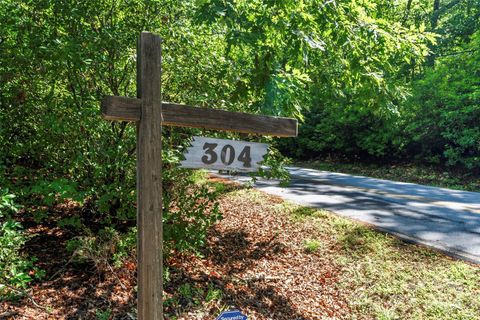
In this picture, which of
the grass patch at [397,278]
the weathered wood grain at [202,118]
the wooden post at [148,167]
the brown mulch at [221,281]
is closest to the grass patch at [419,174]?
the grass patch at [397,278]

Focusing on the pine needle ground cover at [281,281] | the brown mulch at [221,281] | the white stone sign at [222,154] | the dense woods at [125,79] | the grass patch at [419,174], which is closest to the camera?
the white stone sign at [222,154]

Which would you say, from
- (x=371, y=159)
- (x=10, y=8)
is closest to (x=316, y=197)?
(x=10, y=8)

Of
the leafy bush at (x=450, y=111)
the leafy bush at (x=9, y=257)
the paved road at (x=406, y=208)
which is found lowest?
the paved road at (x=406, y=208)

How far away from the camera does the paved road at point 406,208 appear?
19.6ft

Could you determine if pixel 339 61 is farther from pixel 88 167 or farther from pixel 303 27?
pixel 88 167

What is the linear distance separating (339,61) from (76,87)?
375 centimetres

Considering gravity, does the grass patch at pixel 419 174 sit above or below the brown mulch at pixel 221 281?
above

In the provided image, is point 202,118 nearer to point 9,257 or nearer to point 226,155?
point 226,155

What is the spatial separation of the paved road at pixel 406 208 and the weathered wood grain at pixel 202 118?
3909 millimetres

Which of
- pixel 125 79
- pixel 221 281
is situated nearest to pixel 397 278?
pixel 221 281

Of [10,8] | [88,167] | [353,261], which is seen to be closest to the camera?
[10,8]

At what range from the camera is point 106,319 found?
3.56 meters

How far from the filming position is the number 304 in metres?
2.72

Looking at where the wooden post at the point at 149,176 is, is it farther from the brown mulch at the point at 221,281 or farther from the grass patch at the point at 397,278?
the grass patch at the point at 397,278
